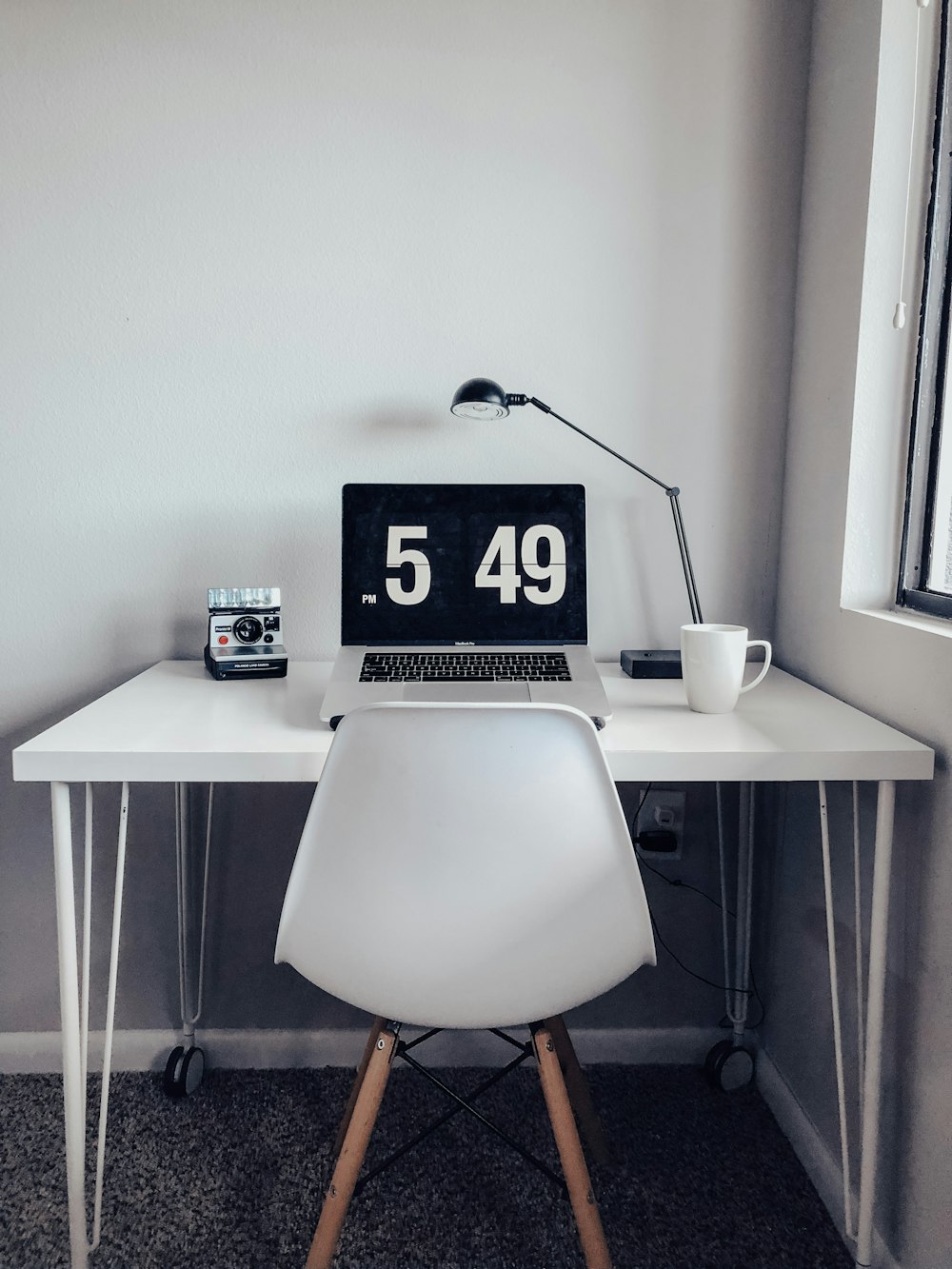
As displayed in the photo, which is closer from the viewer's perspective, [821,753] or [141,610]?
[821,753]

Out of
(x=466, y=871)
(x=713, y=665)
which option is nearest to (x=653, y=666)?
(x=713, y=665)

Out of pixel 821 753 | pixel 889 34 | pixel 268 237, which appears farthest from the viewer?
pixel 268 237

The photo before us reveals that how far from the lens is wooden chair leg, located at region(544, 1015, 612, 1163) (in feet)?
4.28

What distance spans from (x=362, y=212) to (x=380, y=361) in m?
0.25

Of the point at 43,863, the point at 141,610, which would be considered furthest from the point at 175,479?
the point at 43,863

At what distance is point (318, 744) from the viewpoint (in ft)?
3.56

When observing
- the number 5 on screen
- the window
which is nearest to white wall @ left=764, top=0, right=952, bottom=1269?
the window

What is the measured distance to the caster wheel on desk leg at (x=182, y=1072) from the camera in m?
1.53

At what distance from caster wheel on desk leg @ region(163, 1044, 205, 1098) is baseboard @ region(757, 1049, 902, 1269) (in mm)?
1021

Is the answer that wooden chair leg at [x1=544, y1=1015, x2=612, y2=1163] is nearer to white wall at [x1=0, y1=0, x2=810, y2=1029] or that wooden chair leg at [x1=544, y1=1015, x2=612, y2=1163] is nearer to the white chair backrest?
the white chair backrest

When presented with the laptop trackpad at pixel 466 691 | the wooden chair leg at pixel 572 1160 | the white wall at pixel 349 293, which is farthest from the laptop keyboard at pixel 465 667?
the wooden chair leg at pixel 572 1160

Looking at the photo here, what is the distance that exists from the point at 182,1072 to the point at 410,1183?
462mm

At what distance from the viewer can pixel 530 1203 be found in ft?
4.26

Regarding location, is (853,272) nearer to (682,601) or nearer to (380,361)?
(682,601)
